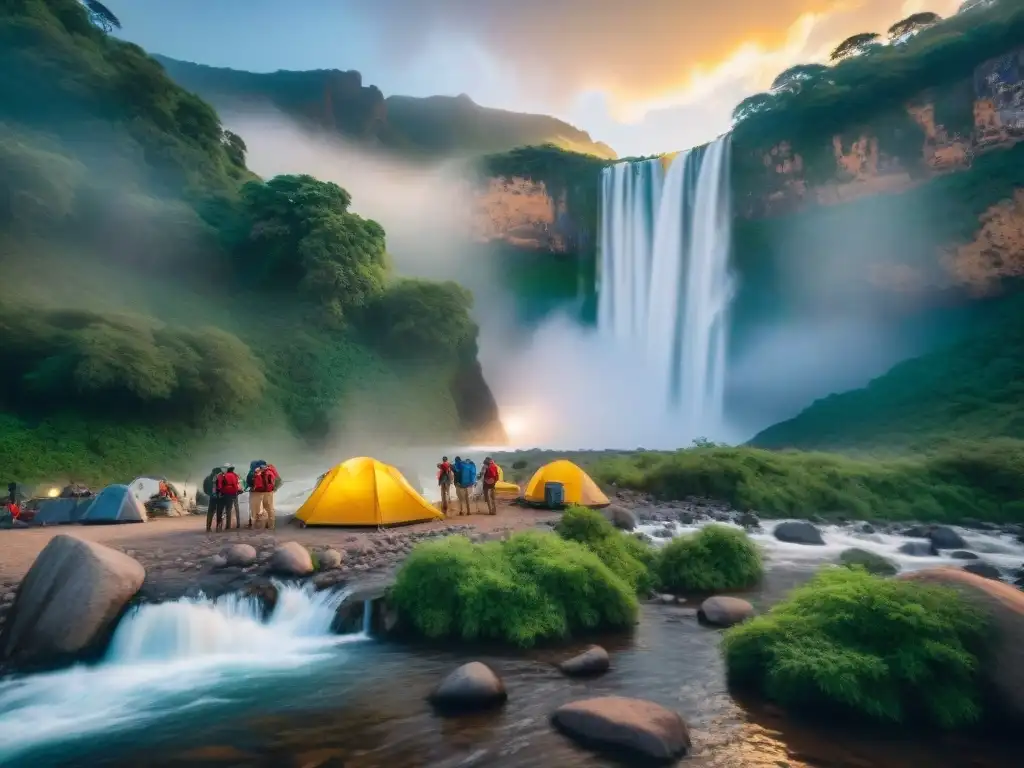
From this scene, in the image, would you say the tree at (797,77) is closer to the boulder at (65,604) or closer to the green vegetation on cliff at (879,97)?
the green vegetation on cliff at (879,97)

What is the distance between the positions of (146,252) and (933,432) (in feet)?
146

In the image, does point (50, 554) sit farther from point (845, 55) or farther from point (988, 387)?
point (845, 55)

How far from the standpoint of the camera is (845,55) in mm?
54938

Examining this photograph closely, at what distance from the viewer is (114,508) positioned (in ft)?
52.1

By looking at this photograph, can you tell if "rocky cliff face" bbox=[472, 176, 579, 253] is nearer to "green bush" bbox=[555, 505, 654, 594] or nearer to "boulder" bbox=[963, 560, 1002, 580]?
"boulder" bbox=[963, 560, 1002, 580]

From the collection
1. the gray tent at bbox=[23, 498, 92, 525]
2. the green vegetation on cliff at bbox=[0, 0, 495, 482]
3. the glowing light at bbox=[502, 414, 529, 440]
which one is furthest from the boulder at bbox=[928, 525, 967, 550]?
the glowing light at bbox=[502, 414, 529, 440]

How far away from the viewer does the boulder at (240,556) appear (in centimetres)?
1044

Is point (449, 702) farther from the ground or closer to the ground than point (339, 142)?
closer to the ground

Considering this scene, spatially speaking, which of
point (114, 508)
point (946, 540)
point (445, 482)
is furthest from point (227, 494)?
point (946, 540)

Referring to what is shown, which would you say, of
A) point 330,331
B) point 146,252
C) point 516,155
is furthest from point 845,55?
point 146,252

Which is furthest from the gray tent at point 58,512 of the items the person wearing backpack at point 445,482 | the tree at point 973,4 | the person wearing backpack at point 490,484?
the tree at point 973,4

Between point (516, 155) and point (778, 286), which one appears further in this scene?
point (516, 155)

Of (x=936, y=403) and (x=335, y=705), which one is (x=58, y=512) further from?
(x=936, y=403)

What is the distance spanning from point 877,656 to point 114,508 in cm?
1667
